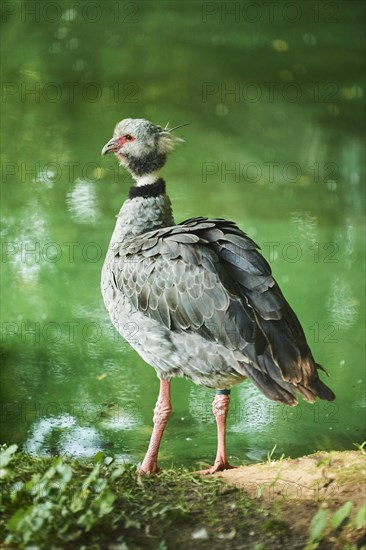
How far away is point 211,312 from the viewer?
2.45 meters

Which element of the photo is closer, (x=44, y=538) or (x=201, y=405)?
(x=44, y=538)

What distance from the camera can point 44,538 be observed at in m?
1.82

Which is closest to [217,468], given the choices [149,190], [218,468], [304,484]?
[218,468]

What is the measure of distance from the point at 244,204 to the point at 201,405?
3.32ft

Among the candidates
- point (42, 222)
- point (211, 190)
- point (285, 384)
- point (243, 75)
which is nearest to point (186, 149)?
point (211, 190)

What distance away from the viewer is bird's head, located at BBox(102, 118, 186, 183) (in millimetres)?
2918

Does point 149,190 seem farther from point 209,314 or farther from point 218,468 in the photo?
point 218,468

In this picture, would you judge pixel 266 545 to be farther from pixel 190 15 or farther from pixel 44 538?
pixel 190 15

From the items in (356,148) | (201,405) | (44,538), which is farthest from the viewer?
Answer: (356,148)

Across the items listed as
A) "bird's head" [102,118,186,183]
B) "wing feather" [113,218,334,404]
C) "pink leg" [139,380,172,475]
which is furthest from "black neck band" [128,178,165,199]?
"pink leg" [139,380,172,475]

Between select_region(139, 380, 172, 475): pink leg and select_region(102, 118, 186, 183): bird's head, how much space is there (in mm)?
832

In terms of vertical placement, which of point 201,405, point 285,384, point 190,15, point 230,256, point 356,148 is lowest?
point 201,405

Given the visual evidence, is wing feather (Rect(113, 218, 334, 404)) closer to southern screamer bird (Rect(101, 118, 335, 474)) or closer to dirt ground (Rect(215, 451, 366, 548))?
southern screamer bird (Rect(101, 118, 335, 474))

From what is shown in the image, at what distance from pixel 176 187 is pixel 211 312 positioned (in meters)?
1.51
